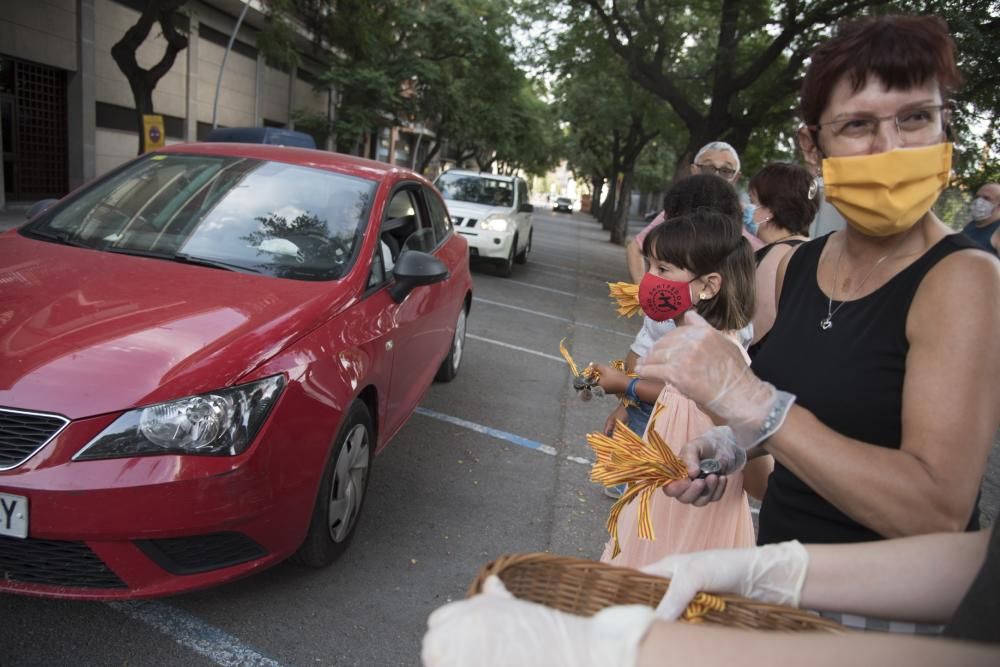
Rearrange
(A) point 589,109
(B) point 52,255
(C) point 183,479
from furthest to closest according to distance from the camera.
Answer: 1. (A) point 589,109
2. (B) point 52,255
3. (C) point 183,479

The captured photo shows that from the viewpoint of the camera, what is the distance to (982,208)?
753cm

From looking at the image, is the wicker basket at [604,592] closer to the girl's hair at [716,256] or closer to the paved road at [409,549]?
the girl's hair at [716,256]

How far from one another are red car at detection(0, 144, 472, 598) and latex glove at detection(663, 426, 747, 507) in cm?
145

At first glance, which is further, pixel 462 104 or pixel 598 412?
pixel 462 104

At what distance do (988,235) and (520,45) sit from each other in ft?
62.1

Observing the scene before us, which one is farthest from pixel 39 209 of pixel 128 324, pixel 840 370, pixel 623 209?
pixel 623 209

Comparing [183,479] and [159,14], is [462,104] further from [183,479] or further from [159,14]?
[183,479]

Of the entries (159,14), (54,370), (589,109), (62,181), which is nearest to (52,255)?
(54,370)

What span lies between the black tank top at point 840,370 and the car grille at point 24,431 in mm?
2071

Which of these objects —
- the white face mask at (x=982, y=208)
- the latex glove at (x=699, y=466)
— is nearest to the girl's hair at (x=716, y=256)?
the latex glove at (x=699, y=466)

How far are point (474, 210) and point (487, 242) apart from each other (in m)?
0.64

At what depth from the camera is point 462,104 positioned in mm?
25406

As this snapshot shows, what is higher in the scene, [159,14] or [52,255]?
[159,14]

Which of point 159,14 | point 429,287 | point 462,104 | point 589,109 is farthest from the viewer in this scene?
point 589,109
